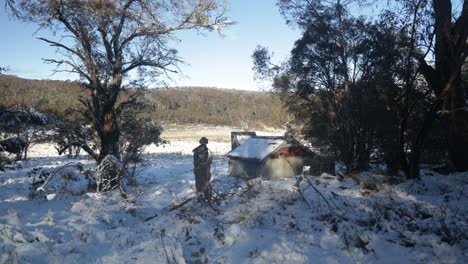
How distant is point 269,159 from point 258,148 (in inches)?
58.7

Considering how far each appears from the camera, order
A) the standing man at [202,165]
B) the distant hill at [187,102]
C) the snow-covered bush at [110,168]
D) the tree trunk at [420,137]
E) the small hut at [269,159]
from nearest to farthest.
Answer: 1. the tree trunk at [420,137]
2. the standing man at [202,165]
3. the snow-covered bush at [110,168]
4. the distant hill at [187,102]
5. the small hut at [269,159]

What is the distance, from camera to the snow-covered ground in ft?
15.1

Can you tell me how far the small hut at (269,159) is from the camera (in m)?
24.1

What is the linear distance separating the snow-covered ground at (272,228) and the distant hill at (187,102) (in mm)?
10819

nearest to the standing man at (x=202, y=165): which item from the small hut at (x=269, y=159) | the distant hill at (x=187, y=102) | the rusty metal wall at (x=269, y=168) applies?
the distant hill at (x=187, y=102)

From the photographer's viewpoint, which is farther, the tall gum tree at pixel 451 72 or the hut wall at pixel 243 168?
the hut wall at pixel 243 168

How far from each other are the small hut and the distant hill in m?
2.65

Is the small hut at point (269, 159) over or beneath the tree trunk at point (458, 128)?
beneath

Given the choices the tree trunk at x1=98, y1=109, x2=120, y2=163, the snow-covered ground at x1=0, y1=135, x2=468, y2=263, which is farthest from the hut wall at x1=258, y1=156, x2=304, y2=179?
the snow-covered ground at x1=0, y1=135, x2=468, y2=263

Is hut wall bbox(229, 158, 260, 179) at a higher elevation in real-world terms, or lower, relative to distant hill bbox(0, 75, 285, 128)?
lower

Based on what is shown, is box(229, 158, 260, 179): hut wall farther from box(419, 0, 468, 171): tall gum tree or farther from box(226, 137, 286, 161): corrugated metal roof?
box(419, 0, 468, 171): tall gum tree

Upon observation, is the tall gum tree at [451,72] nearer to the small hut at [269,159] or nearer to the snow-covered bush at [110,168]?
the snow-covered bush at [110,168]

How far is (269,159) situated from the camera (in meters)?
24.4

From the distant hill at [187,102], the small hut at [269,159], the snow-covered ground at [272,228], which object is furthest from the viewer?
the small hut at [269,159]
